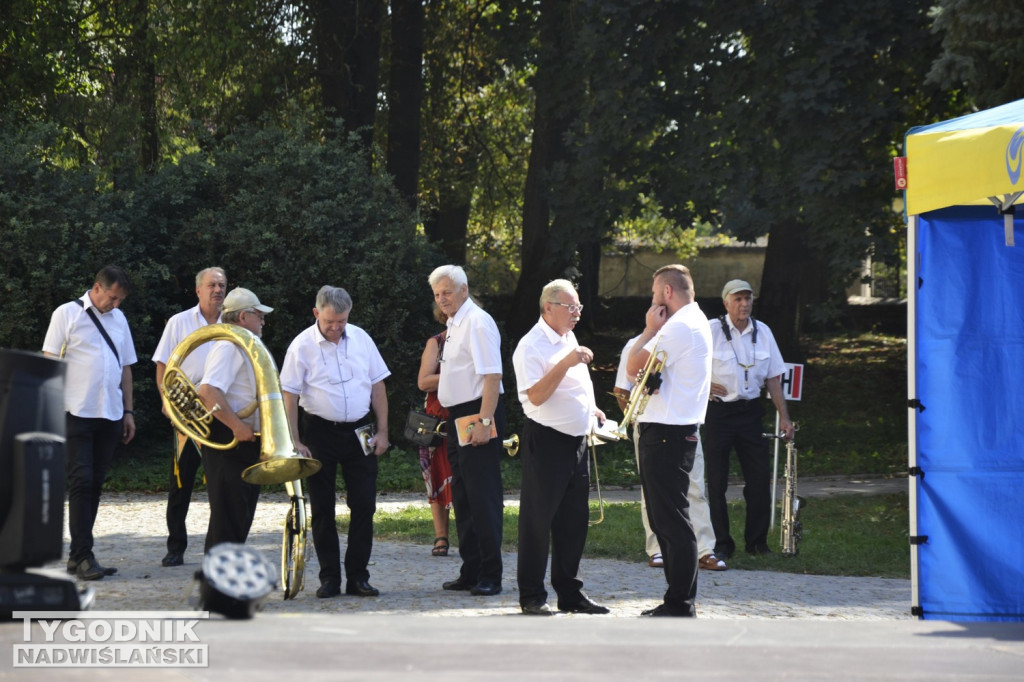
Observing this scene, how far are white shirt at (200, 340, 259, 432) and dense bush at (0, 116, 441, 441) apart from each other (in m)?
9.21

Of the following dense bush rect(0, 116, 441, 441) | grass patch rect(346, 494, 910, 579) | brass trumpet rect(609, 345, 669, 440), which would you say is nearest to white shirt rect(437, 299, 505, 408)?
brass trumpet rect(609, 345, 669, 440)

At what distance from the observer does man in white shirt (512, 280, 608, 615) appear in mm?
6934

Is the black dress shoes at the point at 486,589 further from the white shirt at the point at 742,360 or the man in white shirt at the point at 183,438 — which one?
the white shirt at the point at 742,360

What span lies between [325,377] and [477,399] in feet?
3.00

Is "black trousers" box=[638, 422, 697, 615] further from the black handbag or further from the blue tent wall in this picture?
the black handbag

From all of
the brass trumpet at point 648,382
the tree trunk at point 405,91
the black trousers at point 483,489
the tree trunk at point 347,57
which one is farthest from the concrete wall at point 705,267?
the brass trumpet at point 648,382

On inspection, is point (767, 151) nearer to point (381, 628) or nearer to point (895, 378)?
point (895, 378)

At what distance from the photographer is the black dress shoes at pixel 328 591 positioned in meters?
7.47

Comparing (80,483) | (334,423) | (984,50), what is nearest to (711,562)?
(334,423)

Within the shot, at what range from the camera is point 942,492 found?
6723mm

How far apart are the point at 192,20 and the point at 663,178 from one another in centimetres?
754

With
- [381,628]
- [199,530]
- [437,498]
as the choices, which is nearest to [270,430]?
[437,498]

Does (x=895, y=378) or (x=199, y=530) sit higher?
(x=895, y=378)

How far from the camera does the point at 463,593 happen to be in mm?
7816
